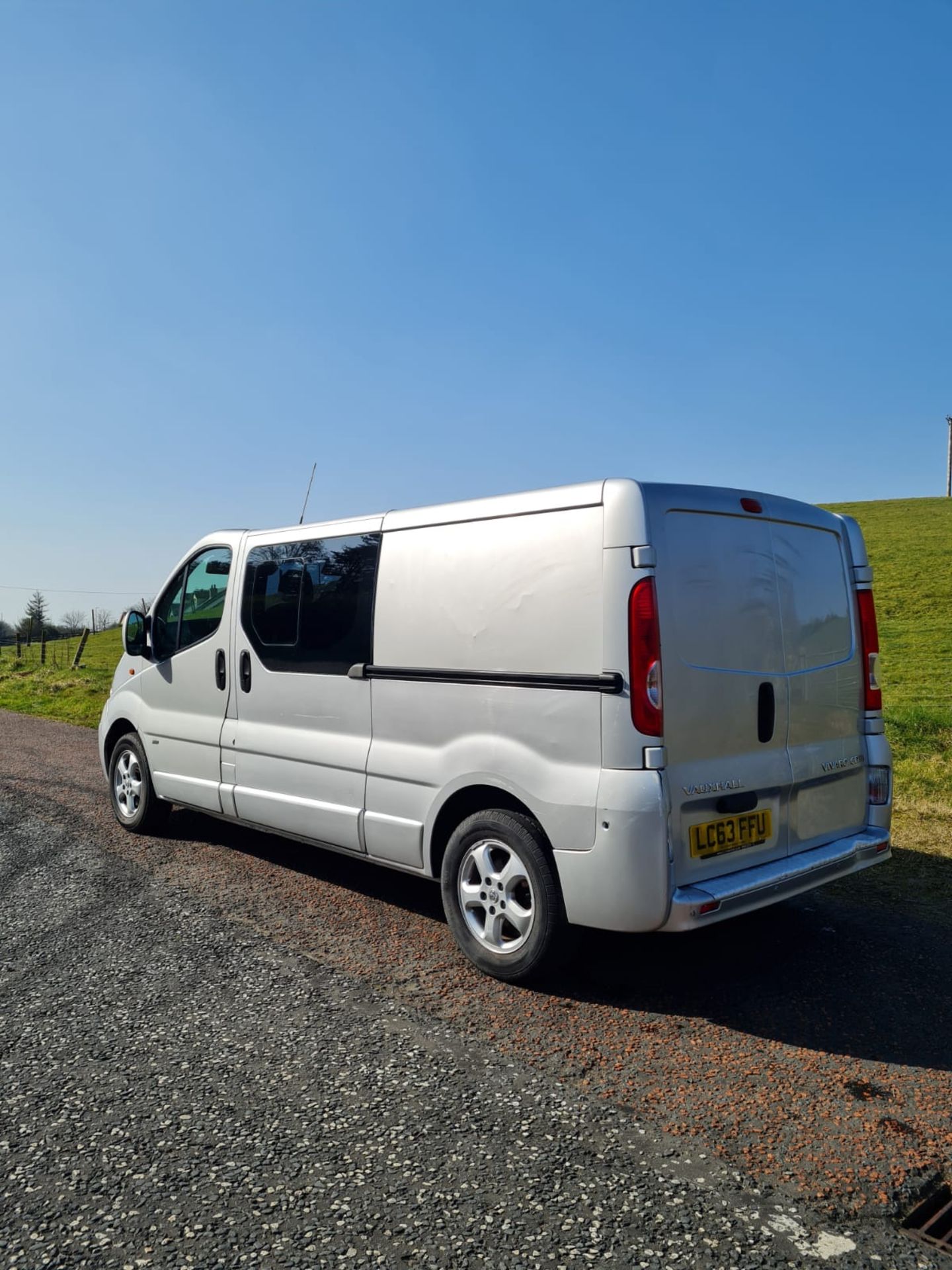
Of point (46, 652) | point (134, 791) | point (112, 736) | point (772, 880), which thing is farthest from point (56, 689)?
point (46, 652)

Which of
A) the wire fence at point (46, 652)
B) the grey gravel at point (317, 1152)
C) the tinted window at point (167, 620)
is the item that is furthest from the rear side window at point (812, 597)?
the wire fence at point (46, 652)

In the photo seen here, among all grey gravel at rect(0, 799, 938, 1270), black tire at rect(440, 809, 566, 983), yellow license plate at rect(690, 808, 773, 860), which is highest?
yellow license plate at rect(690, 808, 773, 860)

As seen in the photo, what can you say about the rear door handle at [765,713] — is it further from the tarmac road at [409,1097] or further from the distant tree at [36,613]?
the distant tree at [36,613]

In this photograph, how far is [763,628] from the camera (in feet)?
14.6

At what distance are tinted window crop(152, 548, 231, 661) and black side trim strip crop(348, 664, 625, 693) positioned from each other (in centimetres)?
162

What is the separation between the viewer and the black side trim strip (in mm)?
4031

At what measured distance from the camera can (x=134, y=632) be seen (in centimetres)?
718

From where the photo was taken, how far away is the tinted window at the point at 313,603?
5332 millimetres

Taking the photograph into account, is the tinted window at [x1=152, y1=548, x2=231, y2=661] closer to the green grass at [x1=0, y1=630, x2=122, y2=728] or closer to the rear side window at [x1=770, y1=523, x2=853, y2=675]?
the rear side window at [x1=770, y1=523, x2=853, y2=675]

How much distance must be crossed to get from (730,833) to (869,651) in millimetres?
1467

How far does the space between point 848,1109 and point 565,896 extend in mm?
1322

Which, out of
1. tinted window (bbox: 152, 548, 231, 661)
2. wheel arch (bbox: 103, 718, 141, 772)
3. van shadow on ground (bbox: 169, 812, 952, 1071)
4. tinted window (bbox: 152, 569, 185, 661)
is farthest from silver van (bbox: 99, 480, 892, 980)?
wheel arch (bbox: 103, 718, 141, 772)

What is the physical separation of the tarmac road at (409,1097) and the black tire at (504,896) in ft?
0.52

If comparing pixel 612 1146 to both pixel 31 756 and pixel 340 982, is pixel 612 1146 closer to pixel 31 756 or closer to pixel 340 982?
pixel 340 982
